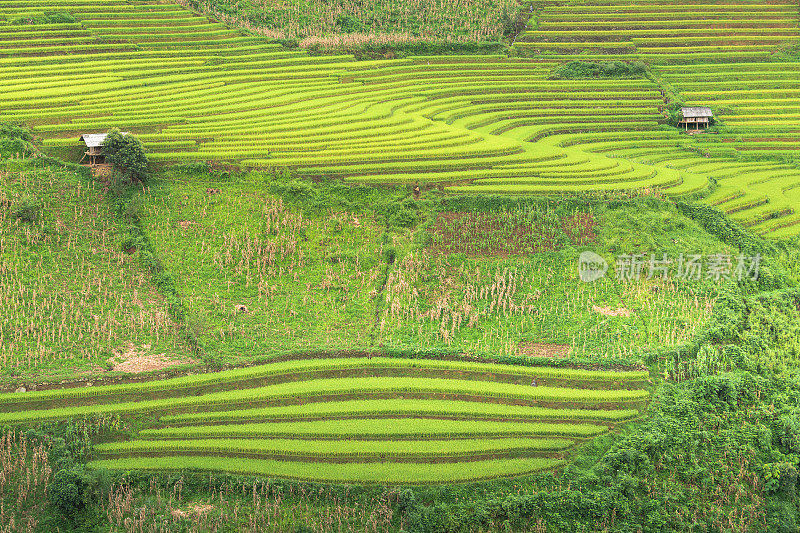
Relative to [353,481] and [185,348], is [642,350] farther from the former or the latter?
[185,348]

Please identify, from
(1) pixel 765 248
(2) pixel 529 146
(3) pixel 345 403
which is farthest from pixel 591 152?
(3) pixel 345 403

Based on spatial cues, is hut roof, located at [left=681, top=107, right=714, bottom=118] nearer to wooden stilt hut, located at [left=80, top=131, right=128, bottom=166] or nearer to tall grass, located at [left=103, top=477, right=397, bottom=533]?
wooden stilt hut, located at [left=80, top=131, right=128, bottom=166]

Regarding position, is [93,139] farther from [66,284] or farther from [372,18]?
[372,18]

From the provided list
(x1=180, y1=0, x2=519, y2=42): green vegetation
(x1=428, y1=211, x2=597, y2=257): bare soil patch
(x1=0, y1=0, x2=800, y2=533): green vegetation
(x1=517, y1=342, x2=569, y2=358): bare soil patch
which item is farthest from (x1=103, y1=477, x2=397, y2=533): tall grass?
(x1=180, y1=0, x2=519, y2=42): green vegetation

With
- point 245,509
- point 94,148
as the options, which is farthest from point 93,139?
point 245,509

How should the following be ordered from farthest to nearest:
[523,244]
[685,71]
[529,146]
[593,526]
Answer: [685,71] < [529,146] < [523,244] < [593,526]

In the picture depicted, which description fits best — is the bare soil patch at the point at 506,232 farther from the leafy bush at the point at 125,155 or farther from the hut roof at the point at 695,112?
the hut roof at the point at 695,112
